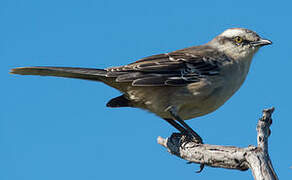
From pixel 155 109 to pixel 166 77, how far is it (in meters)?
0.64

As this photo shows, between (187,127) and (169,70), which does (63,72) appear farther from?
(187,127)

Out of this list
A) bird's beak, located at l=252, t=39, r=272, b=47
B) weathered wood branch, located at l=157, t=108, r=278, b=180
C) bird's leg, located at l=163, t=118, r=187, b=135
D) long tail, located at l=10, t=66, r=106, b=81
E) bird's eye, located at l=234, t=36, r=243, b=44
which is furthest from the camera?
bird's eye, located at l=234, t=36, r=243, b=44

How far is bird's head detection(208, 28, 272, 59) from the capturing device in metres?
7.81

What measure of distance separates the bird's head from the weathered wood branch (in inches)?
84.3

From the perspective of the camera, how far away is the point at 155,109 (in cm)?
727

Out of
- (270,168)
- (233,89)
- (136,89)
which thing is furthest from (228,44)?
(270,168)

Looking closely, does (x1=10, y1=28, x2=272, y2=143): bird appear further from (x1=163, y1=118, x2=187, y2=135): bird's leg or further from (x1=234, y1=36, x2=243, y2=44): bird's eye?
(x1=234, y1=36, x2=243, y2=44): bird's eye

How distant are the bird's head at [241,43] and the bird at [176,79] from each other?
0.39 feet

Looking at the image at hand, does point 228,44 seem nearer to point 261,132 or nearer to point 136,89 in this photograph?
point 136,89

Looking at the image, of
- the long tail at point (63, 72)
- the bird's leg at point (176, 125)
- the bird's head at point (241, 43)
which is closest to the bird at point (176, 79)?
the long tail at point (63, 72)

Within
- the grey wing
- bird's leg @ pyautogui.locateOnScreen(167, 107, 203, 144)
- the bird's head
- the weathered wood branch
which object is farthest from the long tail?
the bird's head

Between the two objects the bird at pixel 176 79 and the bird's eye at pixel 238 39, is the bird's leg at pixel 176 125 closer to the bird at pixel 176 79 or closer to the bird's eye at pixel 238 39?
the bird at pixel 176 79

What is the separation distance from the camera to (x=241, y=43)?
7.93 m

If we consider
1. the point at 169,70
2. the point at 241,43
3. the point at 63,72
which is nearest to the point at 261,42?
the point at 241,43
